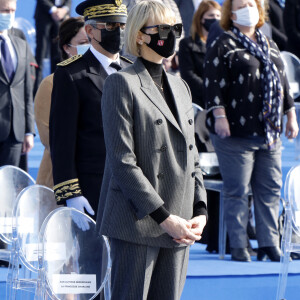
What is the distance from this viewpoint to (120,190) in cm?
292

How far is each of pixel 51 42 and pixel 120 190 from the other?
6.01 metres

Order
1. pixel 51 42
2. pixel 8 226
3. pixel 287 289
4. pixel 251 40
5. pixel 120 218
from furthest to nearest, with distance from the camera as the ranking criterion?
pixel 51 42 → pixel 251 40 → pixel 287 289 → pixel 8 226 → pixel 120 218

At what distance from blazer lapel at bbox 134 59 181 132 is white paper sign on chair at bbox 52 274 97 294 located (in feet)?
2.56

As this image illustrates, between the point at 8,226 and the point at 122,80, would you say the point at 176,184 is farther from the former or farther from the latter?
the point at 8,226

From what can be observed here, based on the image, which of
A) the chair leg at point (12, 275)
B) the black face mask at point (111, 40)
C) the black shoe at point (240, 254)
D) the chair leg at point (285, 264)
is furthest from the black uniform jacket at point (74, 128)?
the black shoe at point (240, 254)

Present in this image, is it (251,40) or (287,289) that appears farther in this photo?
(251,40)

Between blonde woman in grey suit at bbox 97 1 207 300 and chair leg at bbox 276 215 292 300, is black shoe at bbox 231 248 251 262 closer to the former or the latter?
chair leg at bbox 276 215 292 300

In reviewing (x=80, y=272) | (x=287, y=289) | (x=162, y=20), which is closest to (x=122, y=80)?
(x=162, y=20)

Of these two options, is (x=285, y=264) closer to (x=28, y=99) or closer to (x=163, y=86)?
(x=28, y=99)

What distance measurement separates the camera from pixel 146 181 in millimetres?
2852

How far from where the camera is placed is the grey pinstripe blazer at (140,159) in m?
2.86

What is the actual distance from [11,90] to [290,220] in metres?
1.90

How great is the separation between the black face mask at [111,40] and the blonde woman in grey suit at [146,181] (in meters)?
0.53

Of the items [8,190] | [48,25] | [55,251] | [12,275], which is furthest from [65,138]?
[48,25]
